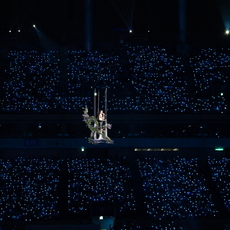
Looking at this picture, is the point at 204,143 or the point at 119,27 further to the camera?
the point at 119,27

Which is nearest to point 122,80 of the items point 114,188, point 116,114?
point 116,114

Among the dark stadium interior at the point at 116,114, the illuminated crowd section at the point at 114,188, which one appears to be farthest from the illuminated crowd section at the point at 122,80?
the illuminated crowd section at the point at 114,188

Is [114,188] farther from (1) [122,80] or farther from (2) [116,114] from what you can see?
(1) [122,80]

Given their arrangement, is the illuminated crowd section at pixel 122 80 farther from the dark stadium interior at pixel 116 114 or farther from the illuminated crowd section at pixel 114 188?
the illuminated crowd section at pixel 114 188

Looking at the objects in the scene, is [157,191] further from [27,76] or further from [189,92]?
[27,76]

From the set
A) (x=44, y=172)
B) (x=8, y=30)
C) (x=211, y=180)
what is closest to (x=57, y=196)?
(x=44, y=172)
